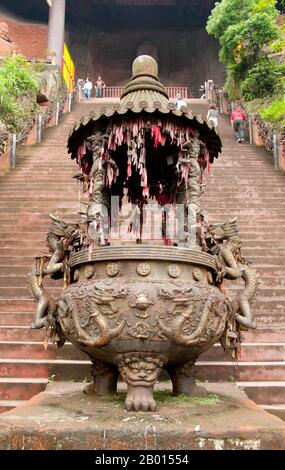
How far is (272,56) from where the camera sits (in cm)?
1844

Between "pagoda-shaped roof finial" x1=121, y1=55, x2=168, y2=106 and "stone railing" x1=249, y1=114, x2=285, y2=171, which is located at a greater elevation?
"stone railing" x1=249, y1=114, x2=285, y2=171

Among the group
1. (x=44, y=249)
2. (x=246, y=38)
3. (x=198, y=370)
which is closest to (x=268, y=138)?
(x=246, y=38)

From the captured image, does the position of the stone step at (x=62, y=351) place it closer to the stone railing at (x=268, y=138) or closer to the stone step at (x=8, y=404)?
the stone step at (x=8, y=404)

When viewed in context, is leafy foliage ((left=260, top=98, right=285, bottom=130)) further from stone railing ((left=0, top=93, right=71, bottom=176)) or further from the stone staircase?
stone railing ((left=0, top=93, right=71, bottom=176))

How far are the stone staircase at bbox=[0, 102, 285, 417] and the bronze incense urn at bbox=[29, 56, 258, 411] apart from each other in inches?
35.1

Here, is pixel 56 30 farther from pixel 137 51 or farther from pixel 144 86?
pixel 144 86

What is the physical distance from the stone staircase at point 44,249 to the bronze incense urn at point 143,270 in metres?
0.89

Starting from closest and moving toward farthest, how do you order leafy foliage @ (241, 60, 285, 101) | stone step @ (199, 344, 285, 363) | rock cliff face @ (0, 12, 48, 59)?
stone step @ (199, 344, 285, 363) < leafy foliage @ (241, 60, 285, 101) < rock cliff face @ (0, 12, 48, 59)

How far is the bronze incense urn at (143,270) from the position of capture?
3.15 meters

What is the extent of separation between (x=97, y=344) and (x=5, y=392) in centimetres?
164

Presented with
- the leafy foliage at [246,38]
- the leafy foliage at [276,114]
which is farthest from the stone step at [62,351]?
the leafy foliage at [246,38]

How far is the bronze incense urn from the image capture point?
10.3ft

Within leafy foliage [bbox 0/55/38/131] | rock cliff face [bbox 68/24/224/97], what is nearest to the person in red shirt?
leafy foliage [bbox 0/55/38/131]
